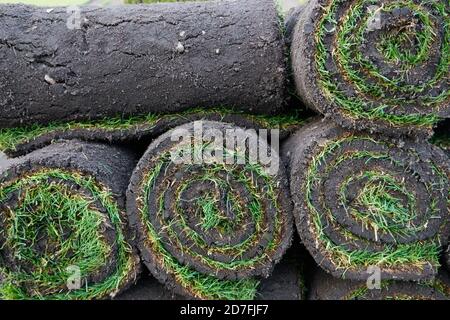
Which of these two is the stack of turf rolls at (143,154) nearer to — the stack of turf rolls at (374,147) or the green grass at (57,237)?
the green grass at (57,237)

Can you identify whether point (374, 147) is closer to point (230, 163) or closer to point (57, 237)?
point (230, 163)

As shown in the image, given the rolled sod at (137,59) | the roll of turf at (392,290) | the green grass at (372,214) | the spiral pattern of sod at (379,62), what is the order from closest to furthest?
the spiral pattern of sod at (379,62) → the green grass at (372,214) → the roll of turf at (392,290) → the rolled sod at (137,59)

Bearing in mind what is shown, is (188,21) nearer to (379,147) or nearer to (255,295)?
(379,147)

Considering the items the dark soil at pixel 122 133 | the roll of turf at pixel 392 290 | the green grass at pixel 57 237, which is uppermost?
the dark soil at pixel 122 133

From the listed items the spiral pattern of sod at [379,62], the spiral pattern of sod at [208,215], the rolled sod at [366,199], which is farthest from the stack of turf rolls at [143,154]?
the spiral pattern of sod at [379,62]

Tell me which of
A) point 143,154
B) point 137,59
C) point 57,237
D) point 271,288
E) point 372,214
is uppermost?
point 137,59

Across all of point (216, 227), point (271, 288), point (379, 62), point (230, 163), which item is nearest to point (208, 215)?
point (216, 227)
